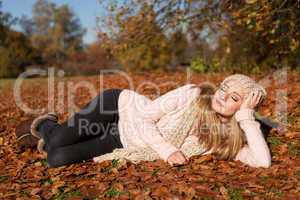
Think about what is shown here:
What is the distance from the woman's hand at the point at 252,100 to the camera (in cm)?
371

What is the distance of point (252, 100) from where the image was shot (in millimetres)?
3729

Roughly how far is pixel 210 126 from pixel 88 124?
1.30 m

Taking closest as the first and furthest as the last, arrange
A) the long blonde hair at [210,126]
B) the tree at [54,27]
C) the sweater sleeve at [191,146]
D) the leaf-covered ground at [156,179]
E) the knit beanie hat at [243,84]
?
the leaf-covered ground at [156,179], the knit beanie hat at [243,84], the long blonde hair at [210,126], the sweater sleeve at [191,146], the tree at [54,27]

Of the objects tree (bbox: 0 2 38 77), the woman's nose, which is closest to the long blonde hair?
the woman's nose

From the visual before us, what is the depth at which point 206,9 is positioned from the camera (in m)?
11.4

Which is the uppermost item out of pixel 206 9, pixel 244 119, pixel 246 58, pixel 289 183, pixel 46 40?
pixel 46 40

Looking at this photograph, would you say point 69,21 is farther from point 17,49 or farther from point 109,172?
point 109,172

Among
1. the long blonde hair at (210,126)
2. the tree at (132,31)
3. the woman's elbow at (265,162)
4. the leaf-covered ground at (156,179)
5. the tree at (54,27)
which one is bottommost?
the leaf-covered ground at (156,179)

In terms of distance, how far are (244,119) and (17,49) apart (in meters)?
29.3

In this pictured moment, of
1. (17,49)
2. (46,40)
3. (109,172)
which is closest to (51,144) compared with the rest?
(109,172)

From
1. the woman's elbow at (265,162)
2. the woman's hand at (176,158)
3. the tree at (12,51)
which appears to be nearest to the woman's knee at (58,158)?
the woman's hand at (176,158)

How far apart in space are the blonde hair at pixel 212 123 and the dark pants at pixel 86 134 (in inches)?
34.2

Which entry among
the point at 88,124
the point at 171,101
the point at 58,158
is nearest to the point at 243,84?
the point at 171,101

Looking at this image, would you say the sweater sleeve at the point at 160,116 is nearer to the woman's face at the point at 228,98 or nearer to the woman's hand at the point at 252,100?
the woman's face at the point at 228,98
